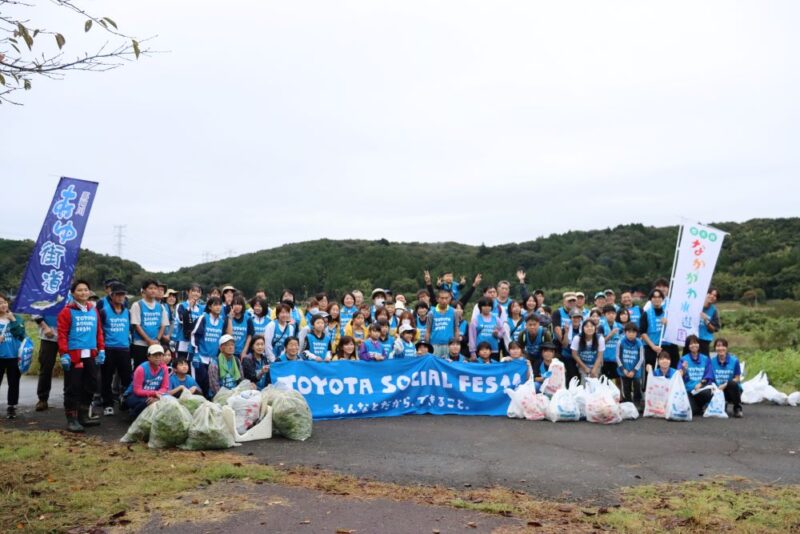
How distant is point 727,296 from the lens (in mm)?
40000

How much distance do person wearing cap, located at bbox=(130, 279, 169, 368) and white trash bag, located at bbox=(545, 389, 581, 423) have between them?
587 centimetres

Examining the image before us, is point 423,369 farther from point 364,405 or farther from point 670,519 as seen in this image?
point 670,519

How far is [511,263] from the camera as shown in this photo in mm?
A: 54844

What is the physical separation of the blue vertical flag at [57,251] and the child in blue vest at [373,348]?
444cm

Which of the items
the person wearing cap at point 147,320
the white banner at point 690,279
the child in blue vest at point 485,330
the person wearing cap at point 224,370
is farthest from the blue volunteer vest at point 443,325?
the person wearing cap at point 147,320

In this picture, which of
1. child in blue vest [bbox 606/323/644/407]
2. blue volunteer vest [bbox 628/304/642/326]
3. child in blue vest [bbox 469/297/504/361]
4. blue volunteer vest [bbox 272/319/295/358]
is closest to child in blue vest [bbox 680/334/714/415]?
child in blue vest [bbox 606/323/644/407]

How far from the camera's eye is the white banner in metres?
10.9

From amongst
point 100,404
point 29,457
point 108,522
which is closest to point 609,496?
point 108,522

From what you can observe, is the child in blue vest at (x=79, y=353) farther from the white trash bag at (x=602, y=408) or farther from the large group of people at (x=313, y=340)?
the white trash bag at (x=602, y=408)

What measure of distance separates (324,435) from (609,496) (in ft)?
12.9

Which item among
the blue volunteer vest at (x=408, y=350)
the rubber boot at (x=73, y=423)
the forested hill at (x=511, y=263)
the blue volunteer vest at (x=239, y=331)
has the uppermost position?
the forested hill at (x=511, y=263)

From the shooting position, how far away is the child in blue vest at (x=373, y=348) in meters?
11.0

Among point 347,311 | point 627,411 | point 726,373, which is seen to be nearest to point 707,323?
point 726,373

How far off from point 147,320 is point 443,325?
15.5ft
